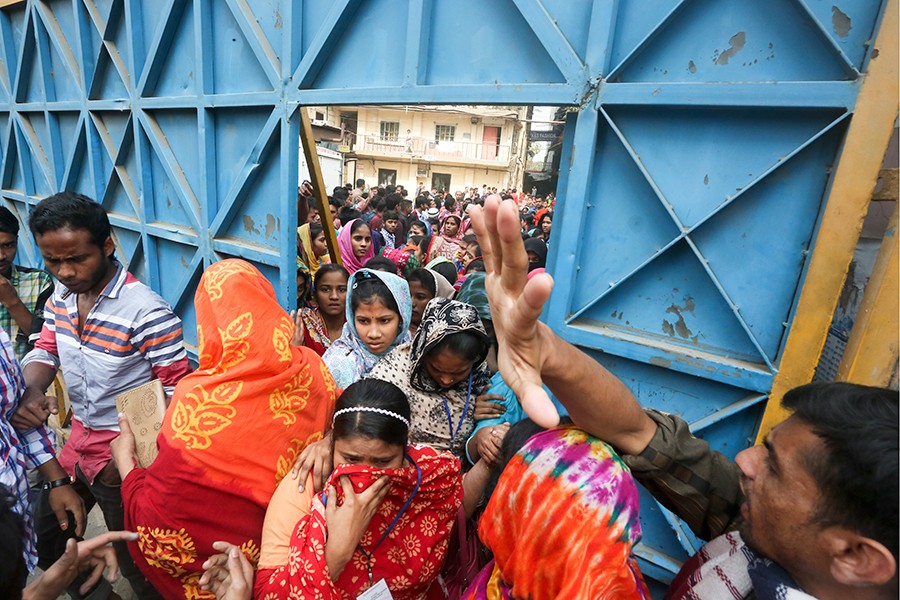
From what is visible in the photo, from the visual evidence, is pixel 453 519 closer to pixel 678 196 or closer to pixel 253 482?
→ pixel 253 482

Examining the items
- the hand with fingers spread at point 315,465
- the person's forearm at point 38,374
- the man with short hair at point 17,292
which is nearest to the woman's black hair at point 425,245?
the man with short hair at point 17,292

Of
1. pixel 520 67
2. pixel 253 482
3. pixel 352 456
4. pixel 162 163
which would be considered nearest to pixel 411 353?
pixel 352 456

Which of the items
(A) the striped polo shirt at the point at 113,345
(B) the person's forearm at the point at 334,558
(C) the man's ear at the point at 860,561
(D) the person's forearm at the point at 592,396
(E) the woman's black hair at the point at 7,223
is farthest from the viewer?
(E) the woman's black hair at the point at 7,223

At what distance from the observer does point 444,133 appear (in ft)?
103

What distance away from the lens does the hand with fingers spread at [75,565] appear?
1148mm

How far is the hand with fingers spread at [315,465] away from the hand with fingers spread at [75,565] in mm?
532

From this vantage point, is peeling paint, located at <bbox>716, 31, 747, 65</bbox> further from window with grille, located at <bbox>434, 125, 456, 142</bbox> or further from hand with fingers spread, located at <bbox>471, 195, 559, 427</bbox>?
window with grille, located at <bbox>434, 125, 456, 142</bbox>

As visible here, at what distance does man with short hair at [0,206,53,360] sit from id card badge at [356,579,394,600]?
8.59 ft

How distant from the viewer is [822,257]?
1541mm

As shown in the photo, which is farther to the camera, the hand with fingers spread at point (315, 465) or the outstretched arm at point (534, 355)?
the hand with fingers spread at point (315, 465)

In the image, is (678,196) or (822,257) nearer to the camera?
(822,257)

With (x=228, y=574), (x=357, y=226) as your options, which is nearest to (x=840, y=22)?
(x=228, y=574)

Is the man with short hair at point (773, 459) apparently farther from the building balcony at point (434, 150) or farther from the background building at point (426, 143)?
the building balcony at point (434, 150)

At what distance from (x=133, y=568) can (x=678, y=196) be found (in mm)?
3174
